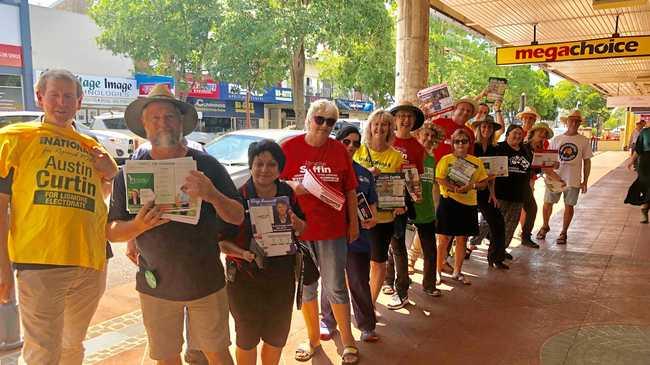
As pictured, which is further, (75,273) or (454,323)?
(454,323)

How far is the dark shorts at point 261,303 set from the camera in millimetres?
2766

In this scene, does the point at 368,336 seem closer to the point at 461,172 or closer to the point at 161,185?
the point at 461,172

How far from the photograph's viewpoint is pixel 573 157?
7.32 metres

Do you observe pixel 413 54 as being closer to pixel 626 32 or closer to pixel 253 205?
pixel 253 205

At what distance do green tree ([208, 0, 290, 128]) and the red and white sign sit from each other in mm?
6370

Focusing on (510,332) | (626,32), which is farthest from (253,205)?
(626,32)

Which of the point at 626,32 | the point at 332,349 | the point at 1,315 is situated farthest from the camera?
the point at 626,32

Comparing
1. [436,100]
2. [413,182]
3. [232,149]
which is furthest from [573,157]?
[232,149]

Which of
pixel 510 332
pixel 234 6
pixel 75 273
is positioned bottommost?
pixel 510 332

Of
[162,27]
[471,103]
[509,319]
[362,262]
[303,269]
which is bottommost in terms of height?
[509,319]

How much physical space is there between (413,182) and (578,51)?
17.0 feet

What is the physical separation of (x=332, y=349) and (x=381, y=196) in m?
1.24

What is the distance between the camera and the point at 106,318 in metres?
4.32

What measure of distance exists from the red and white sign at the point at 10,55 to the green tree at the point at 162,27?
351cm
